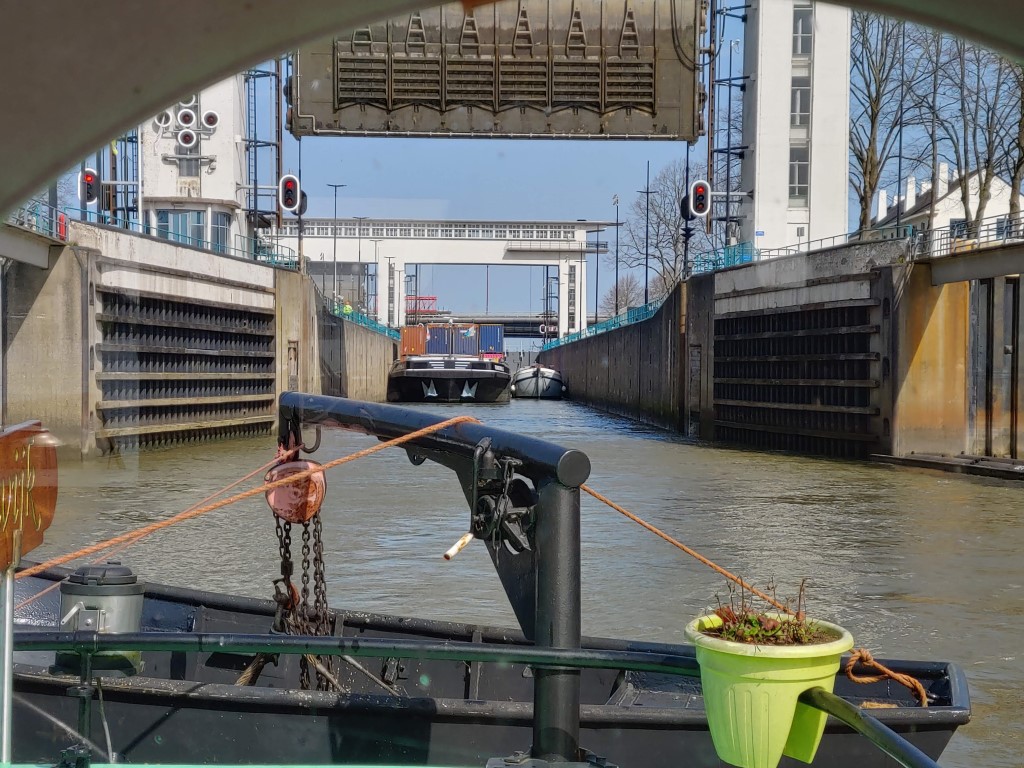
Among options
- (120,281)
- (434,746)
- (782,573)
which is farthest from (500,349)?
(434,746)

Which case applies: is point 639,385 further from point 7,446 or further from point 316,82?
point 7,446

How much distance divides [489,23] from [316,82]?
2.53 m

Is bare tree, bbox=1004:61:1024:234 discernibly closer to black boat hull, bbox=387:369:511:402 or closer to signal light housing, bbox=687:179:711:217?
signal light housing, bbox=687:179:711:217

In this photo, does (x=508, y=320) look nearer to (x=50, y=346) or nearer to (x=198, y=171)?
(x=198, y=171)

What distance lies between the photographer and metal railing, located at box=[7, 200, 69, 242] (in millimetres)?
16905

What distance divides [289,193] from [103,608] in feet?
80.7

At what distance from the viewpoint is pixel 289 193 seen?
28.3 metres

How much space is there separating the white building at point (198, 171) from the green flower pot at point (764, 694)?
32.5 meters

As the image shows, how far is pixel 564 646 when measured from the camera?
3033 millimetres

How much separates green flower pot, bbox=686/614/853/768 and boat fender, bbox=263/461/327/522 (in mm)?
1752

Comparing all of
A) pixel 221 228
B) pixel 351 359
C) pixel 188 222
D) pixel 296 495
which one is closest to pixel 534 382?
pixel 351 359

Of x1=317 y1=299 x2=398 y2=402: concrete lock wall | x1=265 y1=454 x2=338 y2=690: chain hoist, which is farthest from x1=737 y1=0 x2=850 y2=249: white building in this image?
x1=265 y1=454 x2=338 y2=690: chain hoist

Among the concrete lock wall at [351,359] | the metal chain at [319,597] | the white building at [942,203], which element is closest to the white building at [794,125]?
the white building at [942,203]

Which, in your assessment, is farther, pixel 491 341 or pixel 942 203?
pixel 491 341
